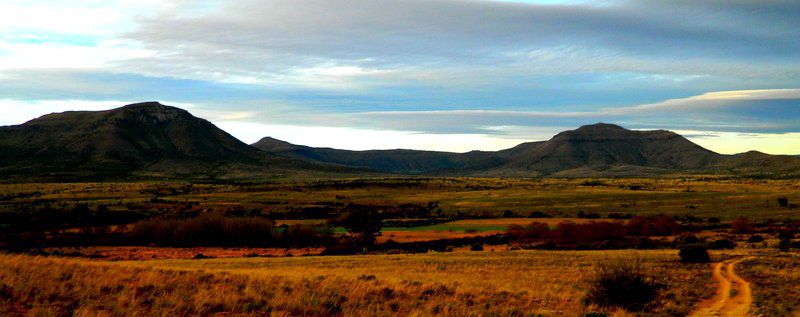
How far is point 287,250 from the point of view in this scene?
47.0 meters

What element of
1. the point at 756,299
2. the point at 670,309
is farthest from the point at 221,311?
the point at 756,299

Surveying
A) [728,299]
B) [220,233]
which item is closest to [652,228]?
[728,299]

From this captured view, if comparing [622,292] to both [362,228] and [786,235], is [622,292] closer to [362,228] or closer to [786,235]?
[786,235]

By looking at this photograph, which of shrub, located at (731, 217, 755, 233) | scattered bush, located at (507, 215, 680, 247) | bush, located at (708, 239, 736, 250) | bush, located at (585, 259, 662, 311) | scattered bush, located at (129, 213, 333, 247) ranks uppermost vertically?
bush, located at (585, 259, 662, 311)

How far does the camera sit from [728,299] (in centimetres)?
1770

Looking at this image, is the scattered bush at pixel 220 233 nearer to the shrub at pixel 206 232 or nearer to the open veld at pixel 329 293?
the shrub at pixel 206 232

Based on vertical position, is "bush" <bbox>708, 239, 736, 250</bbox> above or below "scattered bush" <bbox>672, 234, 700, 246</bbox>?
above

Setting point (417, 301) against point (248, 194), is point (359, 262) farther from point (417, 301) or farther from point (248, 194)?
point (248, 194)

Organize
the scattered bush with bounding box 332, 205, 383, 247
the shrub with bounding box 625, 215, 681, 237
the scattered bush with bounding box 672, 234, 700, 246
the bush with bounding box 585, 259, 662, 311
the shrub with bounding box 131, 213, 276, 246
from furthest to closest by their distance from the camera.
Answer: the shrub with bounding box 131, 213, 276, 246 < the scattered bush with bounding box 332, 205, 383, 247 < the shrub with bounding box 625, 215, 681, 237 < the scattered bush with bounding box 672, 234, 700, 246 < the bush with bounding box 585, 259, 662, 311

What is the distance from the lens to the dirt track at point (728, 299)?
51.5ft

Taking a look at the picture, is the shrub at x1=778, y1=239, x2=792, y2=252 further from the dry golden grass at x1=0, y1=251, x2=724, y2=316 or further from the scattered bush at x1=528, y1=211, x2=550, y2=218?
the scattered bush at x1=528, y1=211, x2=550, y2=218

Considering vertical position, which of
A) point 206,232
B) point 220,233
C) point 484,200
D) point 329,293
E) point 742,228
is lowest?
point 220,233

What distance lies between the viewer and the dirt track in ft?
51.5

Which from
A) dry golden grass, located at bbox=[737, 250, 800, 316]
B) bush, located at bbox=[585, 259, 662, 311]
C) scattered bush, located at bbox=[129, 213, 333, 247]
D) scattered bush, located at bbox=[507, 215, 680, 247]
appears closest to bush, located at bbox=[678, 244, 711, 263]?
dry golden grass, located at bbox=[737, 250, 800, 316]
